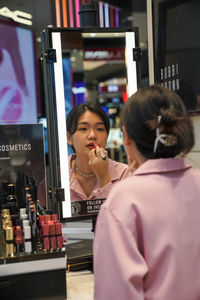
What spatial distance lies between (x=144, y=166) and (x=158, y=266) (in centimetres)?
23

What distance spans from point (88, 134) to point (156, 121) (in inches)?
42.5

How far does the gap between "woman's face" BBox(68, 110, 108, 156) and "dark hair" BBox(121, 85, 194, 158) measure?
1007mm

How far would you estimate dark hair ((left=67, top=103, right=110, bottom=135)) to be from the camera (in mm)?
1993

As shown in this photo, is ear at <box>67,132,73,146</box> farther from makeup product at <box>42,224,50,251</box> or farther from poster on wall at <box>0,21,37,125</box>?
poster on wall at <box>0,21,37,125</box>

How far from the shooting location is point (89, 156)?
2031 mm

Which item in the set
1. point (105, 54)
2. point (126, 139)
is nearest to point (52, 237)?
point (126, 139)

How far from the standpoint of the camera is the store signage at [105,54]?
2.12 metres

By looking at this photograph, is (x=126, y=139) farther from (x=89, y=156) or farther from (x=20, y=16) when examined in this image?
(x=20, y=16)

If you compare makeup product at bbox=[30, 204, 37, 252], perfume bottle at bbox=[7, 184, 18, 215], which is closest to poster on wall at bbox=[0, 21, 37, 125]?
perfume bottle at bbox=[7, 184, 18, 215]

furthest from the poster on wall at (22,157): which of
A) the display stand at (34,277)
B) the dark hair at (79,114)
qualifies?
the display stand at (34,277)

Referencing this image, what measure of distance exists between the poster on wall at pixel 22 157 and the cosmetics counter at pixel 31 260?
27cm

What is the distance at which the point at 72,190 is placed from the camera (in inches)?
79.7

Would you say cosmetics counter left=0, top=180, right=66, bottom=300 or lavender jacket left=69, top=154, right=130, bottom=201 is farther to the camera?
lavender jacket left=69, top=154, right=130, bottom=201

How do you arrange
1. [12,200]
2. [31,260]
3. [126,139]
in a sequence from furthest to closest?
[12,200], [31,260], [126,139]
